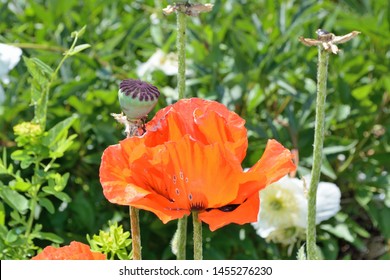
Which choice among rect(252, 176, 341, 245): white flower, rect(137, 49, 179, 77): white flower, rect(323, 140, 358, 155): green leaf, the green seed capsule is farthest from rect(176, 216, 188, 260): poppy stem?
rect(137, 49, 179, 77): white flower

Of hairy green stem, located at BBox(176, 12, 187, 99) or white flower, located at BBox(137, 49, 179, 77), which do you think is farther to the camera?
white flower, located at BBox(137, 49, 179, 77)

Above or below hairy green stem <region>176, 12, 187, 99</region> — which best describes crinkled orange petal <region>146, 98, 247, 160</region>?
below

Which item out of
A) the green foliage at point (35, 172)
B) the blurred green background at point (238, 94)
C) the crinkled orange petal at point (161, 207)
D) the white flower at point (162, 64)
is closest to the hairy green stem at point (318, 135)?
the crinkled orange petal at point (161, 207)

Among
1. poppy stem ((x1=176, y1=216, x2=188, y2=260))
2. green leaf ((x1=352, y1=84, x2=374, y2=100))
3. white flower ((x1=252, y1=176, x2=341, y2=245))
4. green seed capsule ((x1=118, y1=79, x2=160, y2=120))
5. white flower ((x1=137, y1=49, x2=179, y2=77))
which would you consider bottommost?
white flower ((x1=252, y1=176, x2=341, y2=245))

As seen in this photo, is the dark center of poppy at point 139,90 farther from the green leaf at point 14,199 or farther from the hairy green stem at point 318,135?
the green leaf at point 14,199

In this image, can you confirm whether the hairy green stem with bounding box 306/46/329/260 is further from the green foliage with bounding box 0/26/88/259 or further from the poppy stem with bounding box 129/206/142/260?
the green foliage with bounding box 0/26/88/259
